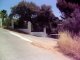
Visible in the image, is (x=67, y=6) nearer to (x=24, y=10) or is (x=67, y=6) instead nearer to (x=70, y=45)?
(x=24, y=10)

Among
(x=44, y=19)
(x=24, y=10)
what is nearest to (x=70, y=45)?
(x=44, y=19)

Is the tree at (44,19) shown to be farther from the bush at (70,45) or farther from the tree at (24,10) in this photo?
the bush at (70,45)

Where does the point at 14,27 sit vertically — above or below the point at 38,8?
below

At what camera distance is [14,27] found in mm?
39000

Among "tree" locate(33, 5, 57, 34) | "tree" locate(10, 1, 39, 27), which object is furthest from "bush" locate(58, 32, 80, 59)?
"tree" locate(10, 1, 39, 27)

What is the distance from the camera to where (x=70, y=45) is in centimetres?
1255

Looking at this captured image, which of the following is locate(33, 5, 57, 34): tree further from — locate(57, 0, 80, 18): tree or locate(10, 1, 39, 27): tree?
locate(57, 0, 80, 18): tree

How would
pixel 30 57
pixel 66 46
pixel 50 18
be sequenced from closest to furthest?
pixel 30 57 → pixel 66 46 → pixel 50 18

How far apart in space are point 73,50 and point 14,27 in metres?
27.8

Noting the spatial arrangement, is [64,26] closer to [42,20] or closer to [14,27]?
[42,20]

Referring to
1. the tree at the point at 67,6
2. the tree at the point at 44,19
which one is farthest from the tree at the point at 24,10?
the tree at the point at 67,6

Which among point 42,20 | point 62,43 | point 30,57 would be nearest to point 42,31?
point 42,20

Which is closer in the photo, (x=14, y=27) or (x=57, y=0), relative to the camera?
(x=57, y=0)

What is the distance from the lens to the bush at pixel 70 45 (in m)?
11.6
